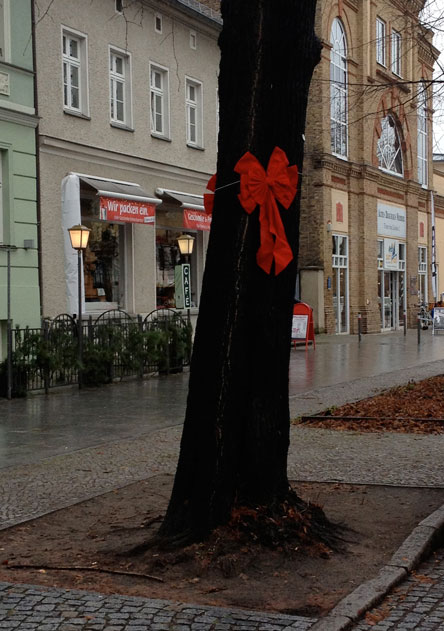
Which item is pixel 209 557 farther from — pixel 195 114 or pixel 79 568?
pixel 195 114

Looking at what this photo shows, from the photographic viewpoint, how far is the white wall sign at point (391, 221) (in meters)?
38.0

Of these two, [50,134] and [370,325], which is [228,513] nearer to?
[50,134]

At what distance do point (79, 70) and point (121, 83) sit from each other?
5.65 feet

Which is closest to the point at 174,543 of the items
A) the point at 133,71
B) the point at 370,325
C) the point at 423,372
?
the point at 423,372

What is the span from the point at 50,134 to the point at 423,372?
924cm

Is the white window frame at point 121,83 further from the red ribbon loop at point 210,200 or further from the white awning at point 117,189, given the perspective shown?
the red ribbon loop at point 210,200

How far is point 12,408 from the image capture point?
44.3ft

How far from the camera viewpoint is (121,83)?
73.5 ft

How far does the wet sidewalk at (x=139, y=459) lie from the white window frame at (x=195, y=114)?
8.63 metres

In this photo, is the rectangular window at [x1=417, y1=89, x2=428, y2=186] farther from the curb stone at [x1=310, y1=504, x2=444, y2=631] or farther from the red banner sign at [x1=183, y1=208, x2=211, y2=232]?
the curb stone at [x1=310, y1=504, x2=444, y2=631]

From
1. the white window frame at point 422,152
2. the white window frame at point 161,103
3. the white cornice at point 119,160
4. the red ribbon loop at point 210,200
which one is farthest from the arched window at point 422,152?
the red ribbon loop at point 210,200

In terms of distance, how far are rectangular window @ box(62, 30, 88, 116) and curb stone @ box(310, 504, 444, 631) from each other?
16136mm

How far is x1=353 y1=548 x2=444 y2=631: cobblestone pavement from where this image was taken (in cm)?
464

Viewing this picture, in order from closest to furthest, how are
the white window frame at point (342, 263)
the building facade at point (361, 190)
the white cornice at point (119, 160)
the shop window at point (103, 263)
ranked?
the white cornice at point (119, 160) < the shop window at point (103, 263) < the building facade at point (361, 190) < the white window frame at point (342, 263)
